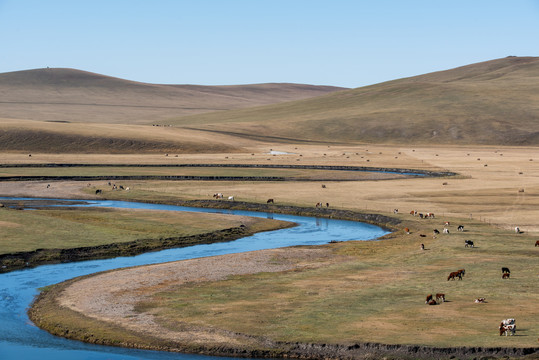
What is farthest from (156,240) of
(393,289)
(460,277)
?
(460,277)

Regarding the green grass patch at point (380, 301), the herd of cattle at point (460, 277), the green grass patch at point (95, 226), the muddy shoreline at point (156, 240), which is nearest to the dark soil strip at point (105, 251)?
the muddy shoreline at point (156, 240)

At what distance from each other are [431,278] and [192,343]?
48.2 ft

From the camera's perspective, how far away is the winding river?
2936 cm

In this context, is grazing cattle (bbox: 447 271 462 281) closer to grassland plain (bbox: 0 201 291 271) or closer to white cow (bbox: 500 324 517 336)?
white cow (bbox: 500 324 517 336)

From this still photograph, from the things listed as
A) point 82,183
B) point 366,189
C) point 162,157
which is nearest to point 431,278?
point 366,189

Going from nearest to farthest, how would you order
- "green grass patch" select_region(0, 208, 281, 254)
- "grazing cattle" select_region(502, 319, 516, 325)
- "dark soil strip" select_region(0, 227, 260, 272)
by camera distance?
"grazing cattle" select_region(502, 319, 516, 325)
"dark soil strip" select_region(0, 227, 260, 272)
"green grass patch" select_region(0, 208, 281, 254)

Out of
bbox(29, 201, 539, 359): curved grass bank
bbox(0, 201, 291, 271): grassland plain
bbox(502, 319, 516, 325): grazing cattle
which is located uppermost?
bbox(0, 201, 291, 271): grassland plain

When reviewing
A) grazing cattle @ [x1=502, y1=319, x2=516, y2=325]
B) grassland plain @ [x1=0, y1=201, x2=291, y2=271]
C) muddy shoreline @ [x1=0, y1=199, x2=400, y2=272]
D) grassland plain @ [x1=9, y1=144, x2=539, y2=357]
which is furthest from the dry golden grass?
grazing cattle @ [x1=502, y1=319, x2=516, y2=325]

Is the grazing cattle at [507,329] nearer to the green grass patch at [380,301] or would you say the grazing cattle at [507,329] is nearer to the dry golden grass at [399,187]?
the green grass patch at [380,301]

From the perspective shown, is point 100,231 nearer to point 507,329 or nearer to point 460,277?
point 460,277

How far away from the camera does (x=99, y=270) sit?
43594 millimetres

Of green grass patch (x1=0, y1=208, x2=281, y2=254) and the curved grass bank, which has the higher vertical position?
green grass patch (x1=0, y1=208, x2=281, y2=254)

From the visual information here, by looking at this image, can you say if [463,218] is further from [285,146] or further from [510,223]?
[285,146]

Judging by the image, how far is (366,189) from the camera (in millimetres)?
82562
